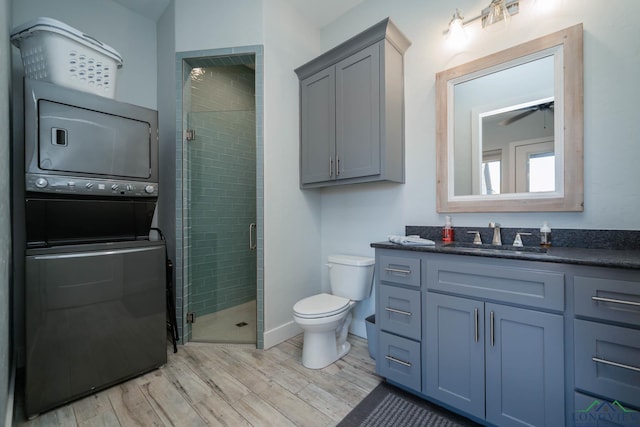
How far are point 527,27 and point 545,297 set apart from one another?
1590 millimetres

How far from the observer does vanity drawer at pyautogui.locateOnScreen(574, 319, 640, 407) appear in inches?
40.9

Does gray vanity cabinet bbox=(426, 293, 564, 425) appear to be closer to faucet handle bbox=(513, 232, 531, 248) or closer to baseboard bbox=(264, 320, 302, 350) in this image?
faucet handle bbox=(513, 232, 531, 248)

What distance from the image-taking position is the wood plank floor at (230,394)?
4.92ft

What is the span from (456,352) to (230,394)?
1361 mm

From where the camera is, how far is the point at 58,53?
160 centimetres

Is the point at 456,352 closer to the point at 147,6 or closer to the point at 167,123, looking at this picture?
the point at 167,123

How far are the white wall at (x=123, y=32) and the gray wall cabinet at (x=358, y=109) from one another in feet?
4.84

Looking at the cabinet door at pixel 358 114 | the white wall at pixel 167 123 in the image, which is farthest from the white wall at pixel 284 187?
the white wall at pixel 167 123

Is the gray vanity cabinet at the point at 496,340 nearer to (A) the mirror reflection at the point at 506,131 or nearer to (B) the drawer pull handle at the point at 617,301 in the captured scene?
(B) the drawer pull handle at the point at 617,301

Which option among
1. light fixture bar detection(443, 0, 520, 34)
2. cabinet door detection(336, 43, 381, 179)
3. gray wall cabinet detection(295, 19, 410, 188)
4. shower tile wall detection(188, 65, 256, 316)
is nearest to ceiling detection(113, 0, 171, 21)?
shower tile wall detection(188, 65, 256, 316)

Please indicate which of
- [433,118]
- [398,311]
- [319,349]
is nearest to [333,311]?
[319,349]

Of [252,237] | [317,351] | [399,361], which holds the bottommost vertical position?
[317,351]

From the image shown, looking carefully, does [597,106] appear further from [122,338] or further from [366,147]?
[122,338]

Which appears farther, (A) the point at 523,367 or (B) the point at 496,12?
(B) the point at 496,12
